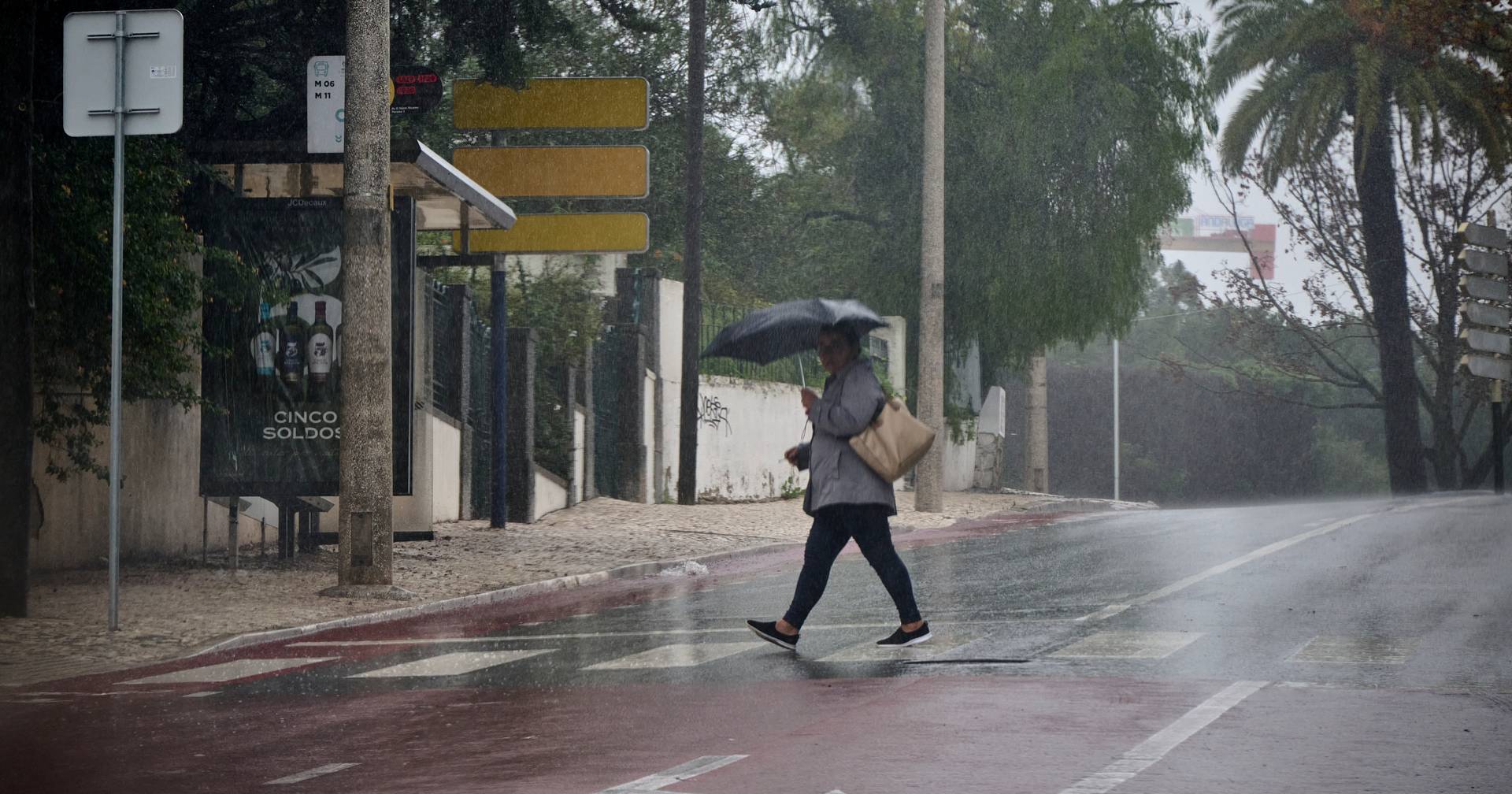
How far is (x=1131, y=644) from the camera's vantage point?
29.7ft

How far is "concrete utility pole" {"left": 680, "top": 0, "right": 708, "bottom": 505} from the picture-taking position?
898 inches

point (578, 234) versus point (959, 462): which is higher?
point (578, 234)

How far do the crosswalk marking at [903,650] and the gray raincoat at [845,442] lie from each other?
0.75 meters

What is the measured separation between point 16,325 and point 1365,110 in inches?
1120

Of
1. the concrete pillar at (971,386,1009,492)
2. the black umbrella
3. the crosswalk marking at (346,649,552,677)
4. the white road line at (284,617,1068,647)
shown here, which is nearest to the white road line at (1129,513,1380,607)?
the white road line at (284,617,1068,647)

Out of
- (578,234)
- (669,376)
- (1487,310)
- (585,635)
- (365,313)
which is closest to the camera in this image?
(585,635)

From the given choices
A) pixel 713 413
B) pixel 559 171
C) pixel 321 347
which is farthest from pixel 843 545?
pixel 713 413

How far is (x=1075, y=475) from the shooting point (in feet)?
188

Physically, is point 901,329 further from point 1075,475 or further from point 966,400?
point 1075,475

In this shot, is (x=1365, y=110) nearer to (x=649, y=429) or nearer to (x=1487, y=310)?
(x=1487, y=310)

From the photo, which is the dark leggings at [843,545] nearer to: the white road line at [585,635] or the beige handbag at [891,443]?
the beige handbag at [891,443]

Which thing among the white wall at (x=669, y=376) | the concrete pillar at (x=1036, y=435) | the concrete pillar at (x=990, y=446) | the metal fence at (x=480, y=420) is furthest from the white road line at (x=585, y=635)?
the concrete pillar at (x=1036, y=435)

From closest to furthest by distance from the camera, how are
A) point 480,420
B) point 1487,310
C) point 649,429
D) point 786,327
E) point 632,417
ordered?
1. point 786,327
2. point 480,420
3. point 632,417
4. point 649,429
5. point 1487,310

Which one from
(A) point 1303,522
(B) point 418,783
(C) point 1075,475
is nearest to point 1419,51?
(A) point 1303,522
